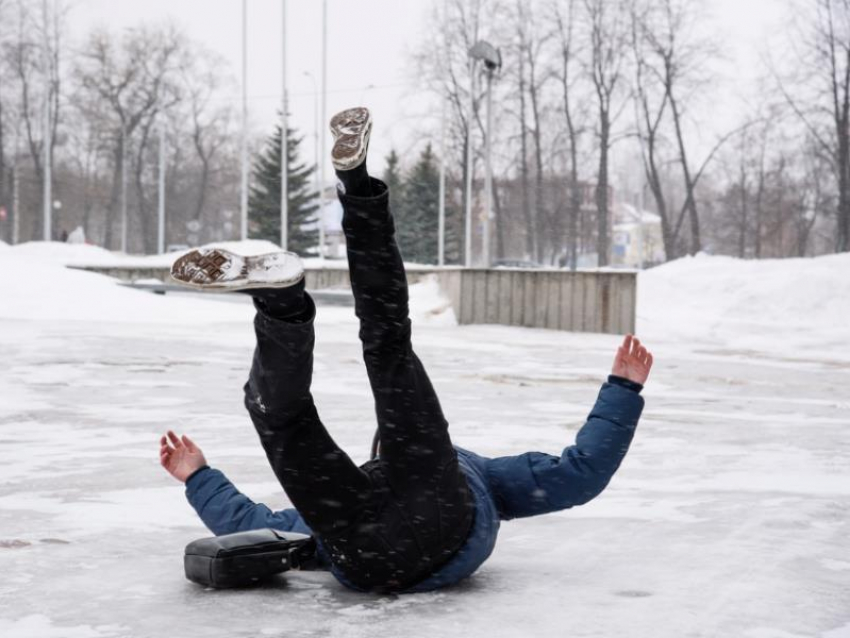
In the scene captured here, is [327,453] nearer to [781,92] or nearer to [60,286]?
[60,286]

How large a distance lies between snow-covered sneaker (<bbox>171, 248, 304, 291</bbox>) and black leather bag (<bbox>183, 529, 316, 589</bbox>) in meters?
0.87

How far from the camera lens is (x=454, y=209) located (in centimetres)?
5903

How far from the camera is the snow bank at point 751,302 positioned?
1975 cm

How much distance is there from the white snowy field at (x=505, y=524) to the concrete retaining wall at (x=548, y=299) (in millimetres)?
4143

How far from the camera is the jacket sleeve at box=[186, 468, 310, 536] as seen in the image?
371cm

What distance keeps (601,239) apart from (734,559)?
4196 cm

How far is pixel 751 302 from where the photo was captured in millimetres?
24578

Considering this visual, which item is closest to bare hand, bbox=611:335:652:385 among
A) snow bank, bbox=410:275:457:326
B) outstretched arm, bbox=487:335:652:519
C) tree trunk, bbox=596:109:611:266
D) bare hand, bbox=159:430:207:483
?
outstretched arm, bbox=487:335:652:519

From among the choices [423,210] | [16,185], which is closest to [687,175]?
[423,210]


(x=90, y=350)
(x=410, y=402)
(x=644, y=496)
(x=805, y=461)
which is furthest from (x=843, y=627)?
(x=90, y=350)

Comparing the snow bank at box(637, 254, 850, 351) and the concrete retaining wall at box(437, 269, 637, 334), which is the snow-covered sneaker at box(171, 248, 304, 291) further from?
the concrete retaining wall at box(437, 269, 637, 334)

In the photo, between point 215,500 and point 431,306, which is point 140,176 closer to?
point 431,306

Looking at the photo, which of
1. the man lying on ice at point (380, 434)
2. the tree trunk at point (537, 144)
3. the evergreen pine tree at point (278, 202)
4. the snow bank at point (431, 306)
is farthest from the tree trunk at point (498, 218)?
the man lying on ice at point (380, 434)

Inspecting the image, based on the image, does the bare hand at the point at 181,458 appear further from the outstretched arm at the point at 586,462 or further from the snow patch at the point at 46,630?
the outstretched arm at the point at 586,462
